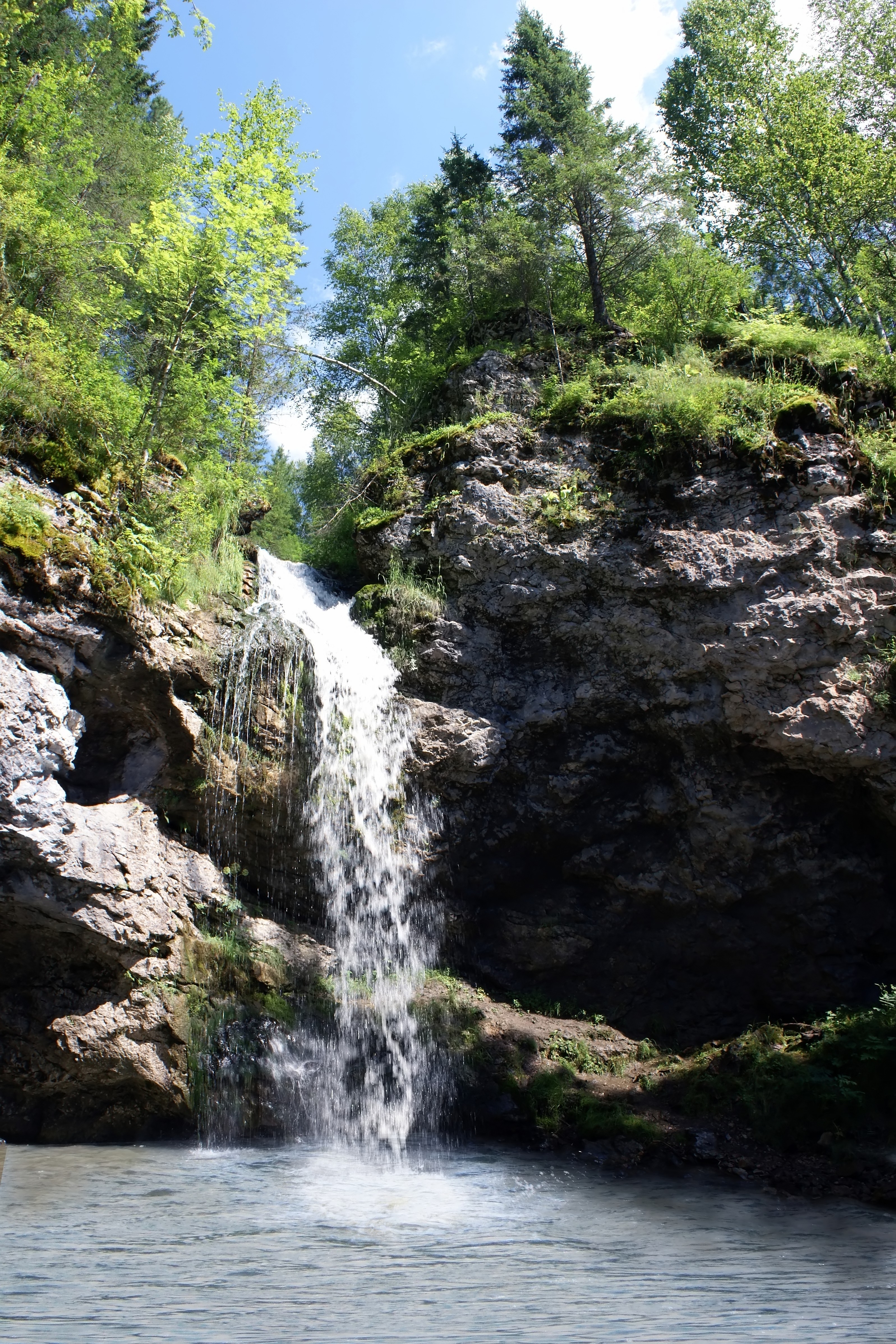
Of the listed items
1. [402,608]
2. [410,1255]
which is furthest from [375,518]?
[410,1255]

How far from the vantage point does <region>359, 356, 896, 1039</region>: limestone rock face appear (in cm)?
1013

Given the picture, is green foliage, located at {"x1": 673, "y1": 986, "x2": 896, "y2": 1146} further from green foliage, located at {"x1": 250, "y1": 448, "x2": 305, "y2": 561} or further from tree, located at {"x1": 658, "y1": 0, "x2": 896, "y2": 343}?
tree, located at {"x1": 658, "y1": 0, "x2": 896, "y2": 343}

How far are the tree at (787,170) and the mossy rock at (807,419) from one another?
6864 millimetres

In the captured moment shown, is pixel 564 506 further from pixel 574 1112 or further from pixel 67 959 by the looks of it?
pixel 67 959

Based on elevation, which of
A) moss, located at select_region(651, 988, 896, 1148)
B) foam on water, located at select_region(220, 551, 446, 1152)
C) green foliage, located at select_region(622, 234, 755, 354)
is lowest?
moss, located at select_region(651, 988, 896, 1148)

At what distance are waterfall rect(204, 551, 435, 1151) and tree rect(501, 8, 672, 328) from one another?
890 cm

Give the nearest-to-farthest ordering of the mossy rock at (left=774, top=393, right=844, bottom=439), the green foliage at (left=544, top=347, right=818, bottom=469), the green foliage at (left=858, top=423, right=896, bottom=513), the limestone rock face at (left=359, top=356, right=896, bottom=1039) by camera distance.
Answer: the limestone rock face at (left=359, top=356, right=896, bottom=1039)
the green foliage at (left=858, top=423, right=896, bottom=513)
the mossy rock at (left=774, top=393, right=844, bottom=439)
the green foliage at (left=544, top=347, right=818, bottom=469)

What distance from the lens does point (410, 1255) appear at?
493 cm

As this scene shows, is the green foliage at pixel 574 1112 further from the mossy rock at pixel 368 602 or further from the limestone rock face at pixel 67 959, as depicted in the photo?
the mossy rock at pixel 368 602

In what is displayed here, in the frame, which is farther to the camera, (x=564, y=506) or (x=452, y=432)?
(x=452, y=432)

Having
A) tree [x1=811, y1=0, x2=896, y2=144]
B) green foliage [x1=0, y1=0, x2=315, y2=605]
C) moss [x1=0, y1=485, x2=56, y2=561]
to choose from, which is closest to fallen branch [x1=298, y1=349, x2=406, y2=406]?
green foliage [x1=0, y1=0, x2=315, y2=605]

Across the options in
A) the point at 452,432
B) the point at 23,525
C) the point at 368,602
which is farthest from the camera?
the point at 452,432

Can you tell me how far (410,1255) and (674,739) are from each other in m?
7.03

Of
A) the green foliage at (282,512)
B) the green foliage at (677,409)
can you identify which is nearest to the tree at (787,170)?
the green foliage at (677,409)
